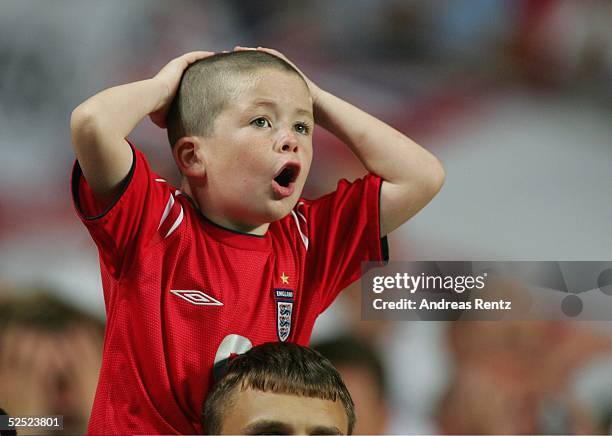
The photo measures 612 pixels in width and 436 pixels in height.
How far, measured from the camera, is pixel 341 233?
1392mm

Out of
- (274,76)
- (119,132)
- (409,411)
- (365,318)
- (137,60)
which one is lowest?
(409,411)

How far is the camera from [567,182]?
1.52 metres

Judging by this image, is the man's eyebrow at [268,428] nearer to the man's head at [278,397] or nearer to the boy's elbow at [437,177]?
the man's head at [278,397]

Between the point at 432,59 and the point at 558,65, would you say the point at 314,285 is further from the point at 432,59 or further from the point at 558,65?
the point at 558,65

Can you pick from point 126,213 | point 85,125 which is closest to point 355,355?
point 126,213

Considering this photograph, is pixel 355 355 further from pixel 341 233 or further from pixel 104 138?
pixel 104 138

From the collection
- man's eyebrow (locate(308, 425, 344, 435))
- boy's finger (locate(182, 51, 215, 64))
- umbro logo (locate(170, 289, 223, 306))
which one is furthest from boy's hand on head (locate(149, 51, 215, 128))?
man's eyebrow (locate(308, 425, 344, 435))

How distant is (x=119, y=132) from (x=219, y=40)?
1.24 ft

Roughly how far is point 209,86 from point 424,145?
396mm

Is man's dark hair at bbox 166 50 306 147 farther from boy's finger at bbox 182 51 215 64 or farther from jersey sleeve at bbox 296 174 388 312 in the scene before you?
jersey sleeve at bbox 296 174 388 312

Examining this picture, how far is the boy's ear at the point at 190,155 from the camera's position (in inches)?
50.7

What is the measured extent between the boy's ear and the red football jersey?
41mm

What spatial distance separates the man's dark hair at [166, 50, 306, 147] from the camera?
50.2 inches

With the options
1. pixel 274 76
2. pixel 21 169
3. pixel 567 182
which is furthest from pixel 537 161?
pixel 21 169
